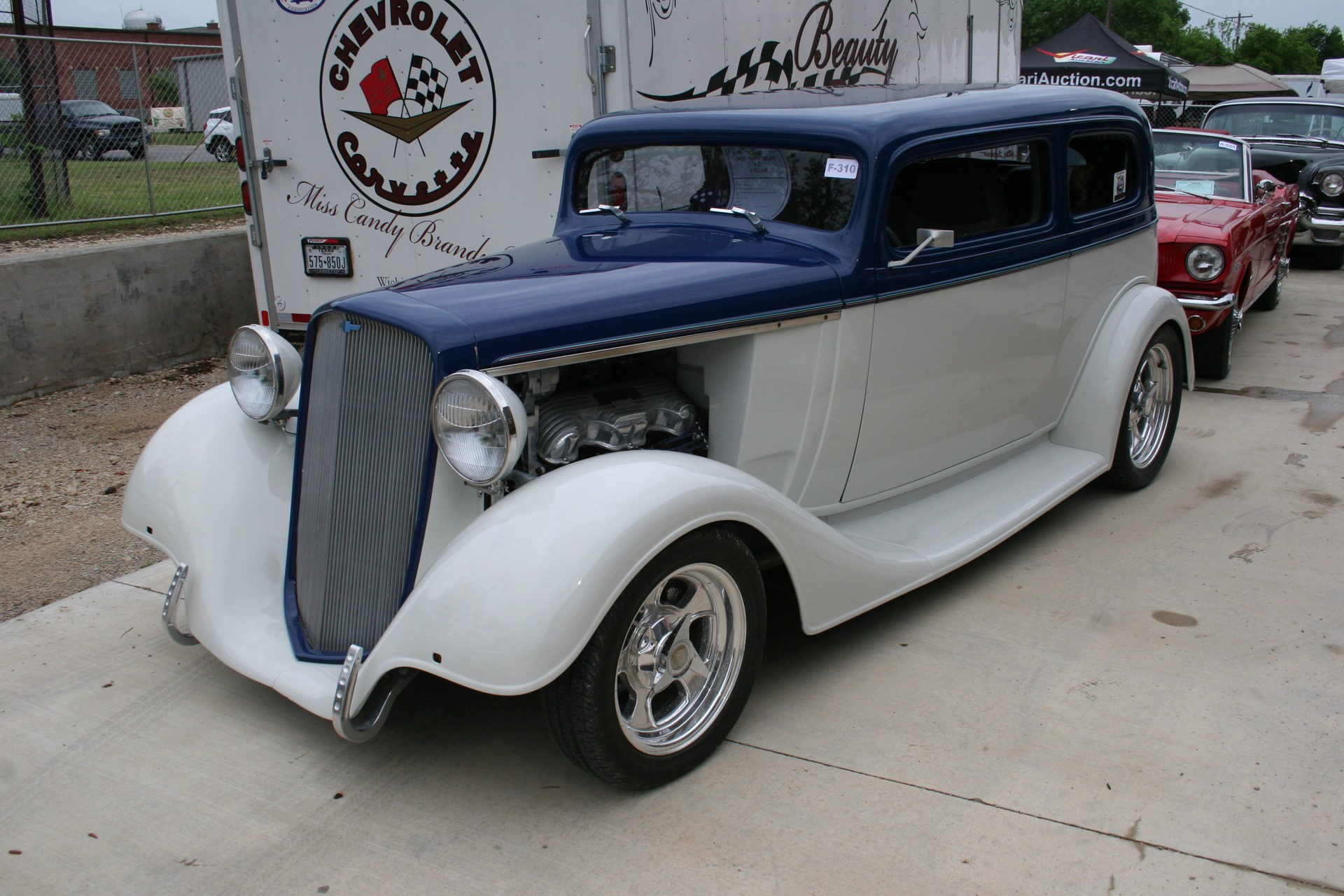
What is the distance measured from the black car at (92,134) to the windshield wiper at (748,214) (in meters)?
6.65

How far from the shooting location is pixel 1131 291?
4.87 m

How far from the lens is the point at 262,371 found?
334 centimetres

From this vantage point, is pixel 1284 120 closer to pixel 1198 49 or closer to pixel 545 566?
pixel 545 566

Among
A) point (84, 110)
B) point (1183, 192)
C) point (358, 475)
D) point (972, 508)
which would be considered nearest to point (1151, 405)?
point (972, 508)

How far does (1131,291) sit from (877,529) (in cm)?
203

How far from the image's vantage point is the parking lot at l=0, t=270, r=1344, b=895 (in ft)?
8.30

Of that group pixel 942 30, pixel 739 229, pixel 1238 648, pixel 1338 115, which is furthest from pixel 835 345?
pixel 1338 115

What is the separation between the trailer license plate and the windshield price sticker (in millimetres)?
3514

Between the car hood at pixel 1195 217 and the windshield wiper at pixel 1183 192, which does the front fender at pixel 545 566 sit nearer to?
the car hood at pixel 1195 217

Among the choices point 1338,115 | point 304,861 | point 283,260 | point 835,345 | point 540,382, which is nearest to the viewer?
point 304,861

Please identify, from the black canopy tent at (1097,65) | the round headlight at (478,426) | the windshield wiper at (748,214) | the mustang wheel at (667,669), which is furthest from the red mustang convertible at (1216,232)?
the black canopy tent at (1097,65)

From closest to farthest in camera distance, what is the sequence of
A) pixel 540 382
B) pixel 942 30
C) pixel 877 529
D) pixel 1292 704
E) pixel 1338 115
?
pixel 540 382
pixel 1292 704
pixel 877 529
pixel 942 30
pixel 1338 115

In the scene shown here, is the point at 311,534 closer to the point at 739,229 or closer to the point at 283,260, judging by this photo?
the point at 739,229

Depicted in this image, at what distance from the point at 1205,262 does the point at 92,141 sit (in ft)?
27.0
